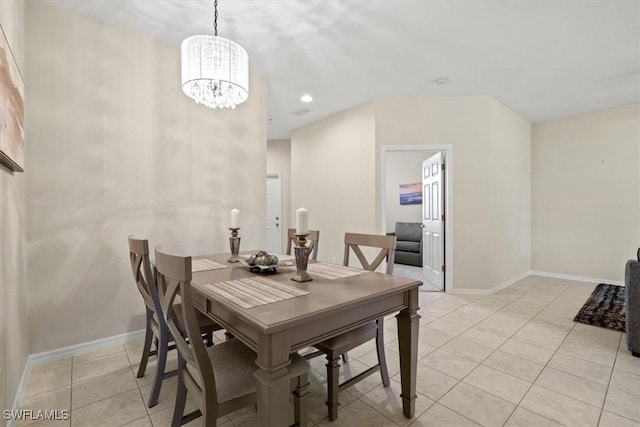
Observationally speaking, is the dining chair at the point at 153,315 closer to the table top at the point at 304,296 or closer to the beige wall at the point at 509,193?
the table top at the point at 304,296

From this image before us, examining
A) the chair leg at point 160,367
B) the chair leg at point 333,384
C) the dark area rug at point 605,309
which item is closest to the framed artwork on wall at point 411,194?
the dark area rug at point 605,309

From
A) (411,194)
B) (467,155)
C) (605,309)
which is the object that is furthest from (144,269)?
(411,194)

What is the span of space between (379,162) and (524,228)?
2913mm

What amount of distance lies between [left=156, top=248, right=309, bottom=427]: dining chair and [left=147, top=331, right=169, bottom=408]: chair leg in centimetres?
28

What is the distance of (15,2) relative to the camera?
188 centimetres

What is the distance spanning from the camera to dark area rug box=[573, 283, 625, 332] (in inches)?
117

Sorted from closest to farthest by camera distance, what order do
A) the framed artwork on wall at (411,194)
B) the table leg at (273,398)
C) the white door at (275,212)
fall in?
1. the table leg at (273,398)
2. the white door at (275,212)
3. the framed artwork on wall at (411,194)

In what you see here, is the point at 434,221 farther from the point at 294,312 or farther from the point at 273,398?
the point at 273,398

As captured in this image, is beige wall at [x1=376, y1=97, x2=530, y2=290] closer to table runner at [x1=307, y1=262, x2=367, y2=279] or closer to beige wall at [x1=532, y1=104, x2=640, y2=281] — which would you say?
beige wall at [x1=532, y1=104, x2=640, y2=281]

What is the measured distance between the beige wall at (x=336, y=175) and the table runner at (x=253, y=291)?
2763 millimetres

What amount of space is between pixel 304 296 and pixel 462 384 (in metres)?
1.41

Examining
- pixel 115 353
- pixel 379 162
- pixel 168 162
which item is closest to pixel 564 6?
pixel 379 162

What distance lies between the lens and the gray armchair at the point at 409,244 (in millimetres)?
6039

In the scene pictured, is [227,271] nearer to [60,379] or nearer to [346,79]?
[60,379]
